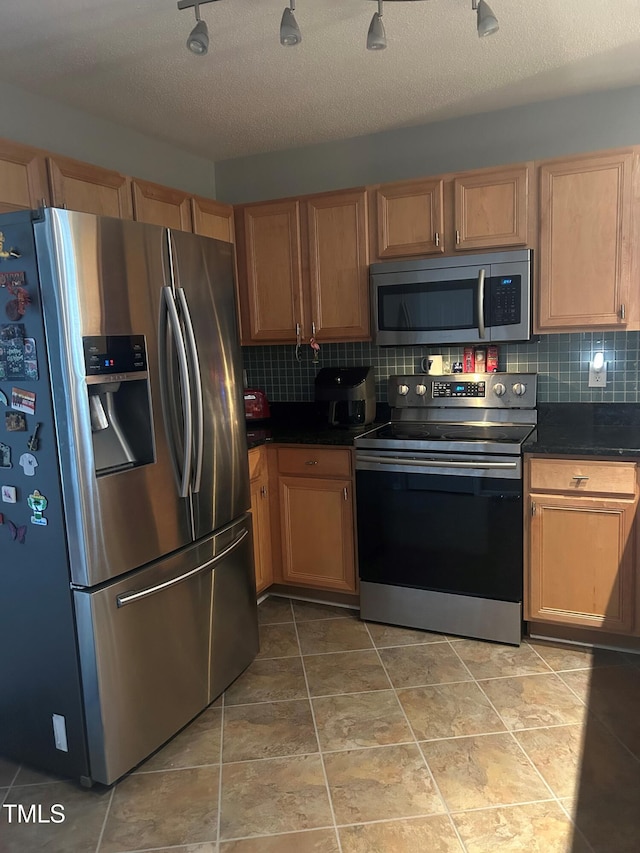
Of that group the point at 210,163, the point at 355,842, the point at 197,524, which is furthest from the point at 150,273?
the point at 210,163

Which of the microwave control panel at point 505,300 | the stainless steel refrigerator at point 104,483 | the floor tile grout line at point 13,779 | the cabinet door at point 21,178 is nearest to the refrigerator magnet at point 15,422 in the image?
the stainless steel refrigerator at point 104,483

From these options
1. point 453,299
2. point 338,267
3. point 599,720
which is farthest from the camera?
point 338,267

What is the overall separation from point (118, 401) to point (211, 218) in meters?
1.65

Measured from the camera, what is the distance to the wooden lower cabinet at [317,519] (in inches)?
122

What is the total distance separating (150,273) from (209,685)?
4.98ft

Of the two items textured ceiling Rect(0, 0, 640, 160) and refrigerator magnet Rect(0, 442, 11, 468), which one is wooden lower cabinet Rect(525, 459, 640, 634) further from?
refrigerator magnet Rect(0, 442, 11, 468)

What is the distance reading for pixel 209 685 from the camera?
7.85ft

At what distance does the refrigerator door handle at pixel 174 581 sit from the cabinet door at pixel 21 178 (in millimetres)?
→ 1406

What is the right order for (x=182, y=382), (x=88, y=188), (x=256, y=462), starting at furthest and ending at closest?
(x=256, y=462), (x=88, y=188), (x=182, y=382)

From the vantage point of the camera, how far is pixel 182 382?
2141 mm

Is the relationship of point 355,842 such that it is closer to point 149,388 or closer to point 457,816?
point 457,816

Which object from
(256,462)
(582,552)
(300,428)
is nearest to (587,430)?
(582,552)

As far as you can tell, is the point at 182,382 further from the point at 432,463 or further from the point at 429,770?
the point at 429,770

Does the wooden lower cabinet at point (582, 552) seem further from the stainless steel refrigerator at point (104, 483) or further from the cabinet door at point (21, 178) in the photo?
the cabinet door at point (21, 178)
